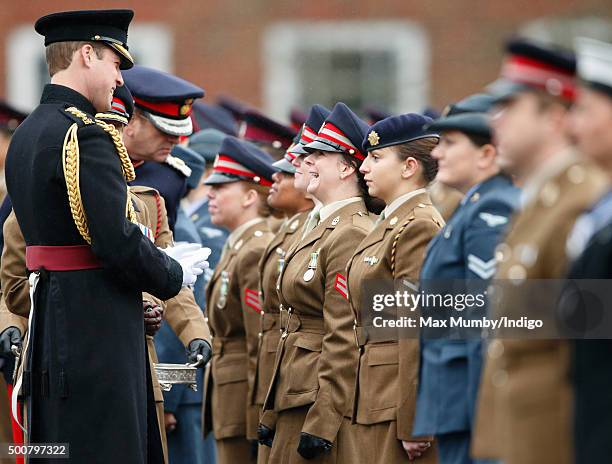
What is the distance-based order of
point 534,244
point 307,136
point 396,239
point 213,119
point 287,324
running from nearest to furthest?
1. point 534,244
2. point 396,239
3. point 287,324
4. point 307,136
5. point 213,119

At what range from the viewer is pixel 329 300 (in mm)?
7117

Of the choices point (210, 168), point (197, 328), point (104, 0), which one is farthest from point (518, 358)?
point (104, 0)

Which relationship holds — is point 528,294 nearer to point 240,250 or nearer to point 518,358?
point 518,358

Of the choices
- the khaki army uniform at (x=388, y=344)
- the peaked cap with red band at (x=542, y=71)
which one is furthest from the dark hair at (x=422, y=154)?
the peaked cap with red band at (x=542, y=71)

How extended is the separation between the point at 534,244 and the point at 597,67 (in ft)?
1.74

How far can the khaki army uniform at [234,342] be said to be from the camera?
8.68 metres

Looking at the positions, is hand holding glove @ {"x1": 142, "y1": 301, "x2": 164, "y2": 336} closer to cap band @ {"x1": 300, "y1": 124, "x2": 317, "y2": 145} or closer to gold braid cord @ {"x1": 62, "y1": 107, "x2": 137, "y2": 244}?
gold braid cord @ {"x1": 62, "y1": 107, "x2": 137, "y2": 244}

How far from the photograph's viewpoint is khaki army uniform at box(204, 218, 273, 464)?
8680mm

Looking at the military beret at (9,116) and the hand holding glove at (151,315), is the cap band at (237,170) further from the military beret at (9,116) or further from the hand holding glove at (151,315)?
the military beret at (9,116)

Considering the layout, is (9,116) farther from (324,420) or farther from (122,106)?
(324,420)

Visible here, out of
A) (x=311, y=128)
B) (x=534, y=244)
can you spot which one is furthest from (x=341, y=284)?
(x=534, y=244)

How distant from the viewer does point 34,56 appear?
21359 mm

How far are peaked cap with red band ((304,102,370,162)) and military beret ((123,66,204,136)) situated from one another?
90cm

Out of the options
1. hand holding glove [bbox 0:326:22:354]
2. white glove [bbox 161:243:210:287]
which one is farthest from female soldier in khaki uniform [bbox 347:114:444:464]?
hand holding glove [bbox 0:326:22:354]
